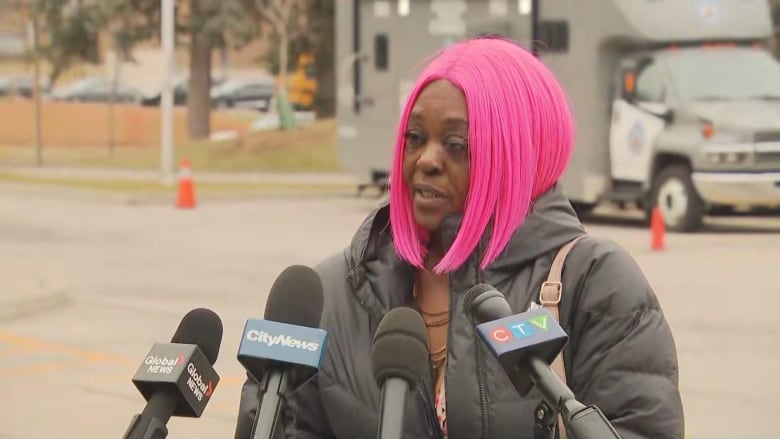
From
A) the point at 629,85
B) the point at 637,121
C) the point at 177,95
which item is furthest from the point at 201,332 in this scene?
the point at 177,95

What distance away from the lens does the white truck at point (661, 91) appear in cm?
1809

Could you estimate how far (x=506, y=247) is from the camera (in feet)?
9.15

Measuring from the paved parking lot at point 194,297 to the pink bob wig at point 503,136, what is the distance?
522 centimetres

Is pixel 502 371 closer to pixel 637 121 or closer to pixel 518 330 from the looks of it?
pixel 518 330

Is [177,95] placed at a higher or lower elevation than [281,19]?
lower

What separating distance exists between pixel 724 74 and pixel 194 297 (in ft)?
28.7

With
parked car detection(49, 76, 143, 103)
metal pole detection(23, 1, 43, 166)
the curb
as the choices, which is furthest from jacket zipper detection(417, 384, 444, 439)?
parked car detection(49, 76, 143, 103)

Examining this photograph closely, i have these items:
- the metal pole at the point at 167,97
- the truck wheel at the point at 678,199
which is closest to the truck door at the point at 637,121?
the truck wheel at the point at 678,199

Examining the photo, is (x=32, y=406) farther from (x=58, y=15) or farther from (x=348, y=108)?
(x=58, y=15)

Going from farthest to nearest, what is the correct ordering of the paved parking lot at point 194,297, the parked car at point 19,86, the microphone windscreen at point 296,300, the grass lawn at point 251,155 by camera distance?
the parked car at point 19,86 < the grass lawn at point 251,155 < the paved parking lot at point 194,297 < the microphone windscreen at point 296,300

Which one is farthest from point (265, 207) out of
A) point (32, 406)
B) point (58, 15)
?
point (58, 15)

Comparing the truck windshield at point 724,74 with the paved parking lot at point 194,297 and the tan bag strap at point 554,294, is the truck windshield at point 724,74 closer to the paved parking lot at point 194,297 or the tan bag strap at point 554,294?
the paved parking lot at point 194,297

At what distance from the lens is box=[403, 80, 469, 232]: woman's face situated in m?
2.79

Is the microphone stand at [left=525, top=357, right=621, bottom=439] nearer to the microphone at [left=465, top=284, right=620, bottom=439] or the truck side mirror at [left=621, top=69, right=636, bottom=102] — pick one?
the microphone at [left=465, top=284, right=620, bottom=439]
